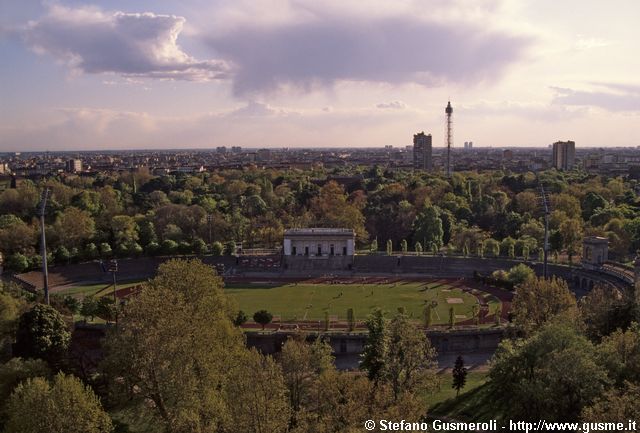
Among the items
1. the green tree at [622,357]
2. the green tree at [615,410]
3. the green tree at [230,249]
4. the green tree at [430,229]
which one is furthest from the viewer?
the green tree at [430,229]

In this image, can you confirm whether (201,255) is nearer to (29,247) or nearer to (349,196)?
(29,247)

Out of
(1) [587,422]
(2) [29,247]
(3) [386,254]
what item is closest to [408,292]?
(3) [386,254]

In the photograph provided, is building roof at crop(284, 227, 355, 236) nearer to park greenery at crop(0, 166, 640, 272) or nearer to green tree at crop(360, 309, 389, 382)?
park greenery at crop(0, 166, 640, 272)

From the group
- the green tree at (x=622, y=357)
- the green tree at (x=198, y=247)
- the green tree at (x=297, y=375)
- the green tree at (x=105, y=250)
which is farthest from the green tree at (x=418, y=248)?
the green tree at (x=622, y=357)

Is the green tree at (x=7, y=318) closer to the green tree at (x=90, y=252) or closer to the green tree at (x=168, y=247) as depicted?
the green tree at (x=90, y=252)

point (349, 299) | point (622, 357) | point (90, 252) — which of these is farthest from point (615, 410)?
point (90, 252)

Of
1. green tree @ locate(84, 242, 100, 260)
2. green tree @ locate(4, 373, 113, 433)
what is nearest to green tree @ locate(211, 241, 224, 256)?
green tree @ locate(84, 242, 100, 260)
